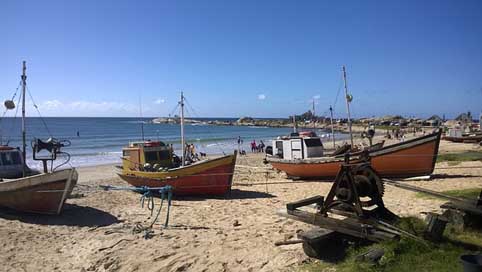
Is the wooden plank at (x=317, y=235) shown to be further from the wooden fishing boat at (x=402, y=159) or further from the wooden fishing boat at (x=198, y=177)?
the wooden fishing boat at (x=402, y=159)

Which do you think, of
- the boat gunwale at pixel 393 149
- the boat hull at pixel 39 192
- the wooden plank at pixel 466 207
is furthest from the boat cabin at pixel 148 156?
the wooden plank at pixel 466 207

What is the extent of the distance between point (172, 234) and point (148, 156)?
760cm

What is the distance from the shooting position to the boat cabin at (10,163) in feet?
46.8

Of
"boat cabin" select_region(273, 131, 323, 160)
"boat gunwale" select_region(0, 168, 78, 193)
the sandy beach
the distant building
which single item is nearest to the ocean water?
"boat gunwale" select_region(0, 168, 78, 193)

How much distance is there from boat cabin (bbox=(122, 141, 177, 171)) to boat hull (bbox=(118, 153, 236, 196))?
1411 millimetres

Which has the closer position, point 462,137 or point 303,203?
point 303,203

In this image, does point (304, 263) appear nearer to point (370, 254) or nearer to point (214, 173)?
point (370, 254)

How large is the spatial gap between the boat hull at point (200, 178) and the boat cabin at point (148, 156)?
55.6 inches

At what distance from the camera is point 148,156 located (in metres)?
16.6

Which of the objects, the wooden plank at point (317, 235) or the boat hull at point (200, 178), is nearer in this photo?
the wooden plank at point (317, 235)

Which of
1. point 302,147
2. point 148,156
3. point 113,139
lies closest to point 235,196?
point 148,156

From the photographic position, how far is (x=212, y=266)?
282 inches

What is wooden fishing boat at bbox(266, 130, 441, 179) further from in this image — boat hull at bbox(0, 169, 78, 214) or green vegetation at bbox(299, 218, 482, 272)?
boat hull at bbox(0, 169, 78, 214)

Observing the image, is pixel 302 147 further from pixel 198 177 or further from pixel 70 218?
pixel 70 218
